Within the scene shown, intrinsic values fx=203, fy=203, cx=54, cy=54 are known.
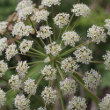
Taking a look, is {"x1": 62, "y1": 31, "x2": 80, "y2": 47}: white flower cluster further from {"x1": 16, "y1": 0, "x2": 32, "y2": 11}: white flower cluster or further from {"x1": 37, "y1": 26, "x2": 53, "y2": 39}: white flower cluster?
{"x1": 16, "y1": 0, "x2": 32, "y2": 11}: white flower cluster

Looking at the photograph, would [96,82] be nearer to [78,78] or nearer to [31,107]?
[78,78]

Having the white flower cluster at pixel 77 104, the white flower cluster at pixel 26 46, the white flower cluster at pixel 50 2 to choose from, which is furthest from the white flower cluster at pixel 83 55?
the white flower cluster at pixel 50 2

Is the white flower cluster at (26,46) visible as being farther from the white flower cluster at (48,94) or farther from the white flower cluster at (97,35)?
the white flower cluster at (97,35)

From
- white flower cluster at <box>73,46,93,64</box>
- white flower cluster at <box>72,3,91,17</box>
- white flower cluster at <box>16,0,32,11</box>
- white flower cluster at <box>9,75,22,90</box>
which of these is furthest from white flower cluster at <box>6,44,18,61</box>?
white flower cluster at <box>72,3,91,17</box>

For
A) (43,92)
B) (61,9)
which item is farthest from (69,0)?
(43,92)

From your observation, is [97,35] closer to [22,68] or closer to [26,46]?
[26,46]

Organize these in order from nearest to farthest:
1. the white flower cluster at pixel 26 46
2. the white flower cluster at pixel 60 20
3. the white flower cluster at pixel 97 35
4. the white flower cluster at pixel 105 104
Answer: the white flower cluster at pixel 105 104 → the white flower cluster at pixel 97 35 → the white flower cluster at pixel 26 46 → the white flower cluster at pixel 60 20

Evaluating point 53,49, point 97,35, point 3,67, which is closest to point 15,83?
point 3,67
